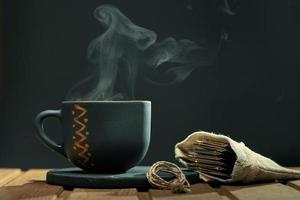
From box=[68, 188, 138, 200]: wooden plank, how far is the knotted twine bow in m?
0.03

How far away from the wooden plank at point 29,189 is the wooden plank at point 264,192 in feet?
0.77

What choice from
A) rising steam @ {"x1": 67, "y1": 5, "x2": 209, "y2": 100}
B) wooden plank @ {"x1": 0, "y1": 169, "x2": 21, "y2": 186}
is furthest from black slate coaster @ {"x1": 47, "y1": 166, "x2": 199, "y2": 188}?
rising steam @ {"x1": 67, "y1": 5, "x2": 209, "y2": 100}

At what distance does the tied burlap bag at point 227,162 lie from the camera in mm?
835

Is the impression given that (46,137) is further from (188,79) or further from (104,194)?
(188,79)

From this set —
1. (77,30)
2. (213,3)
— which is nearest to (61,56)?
(77,30)

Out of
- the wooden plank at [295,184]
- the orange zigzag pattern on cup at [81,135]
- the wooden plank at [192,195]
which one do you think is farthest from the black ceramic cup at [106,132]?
the wooden plank at [295,184]

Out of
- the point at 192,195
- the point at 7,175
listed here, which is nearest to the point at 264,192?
the point at 192,195

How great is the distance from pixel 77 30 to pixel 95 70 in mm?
140

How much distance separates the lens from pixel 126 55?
1743 millimetres

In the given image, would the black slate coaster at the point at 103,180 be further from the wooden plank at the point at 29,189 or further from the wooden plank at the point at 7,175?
the wooden plank at the point at 7,175

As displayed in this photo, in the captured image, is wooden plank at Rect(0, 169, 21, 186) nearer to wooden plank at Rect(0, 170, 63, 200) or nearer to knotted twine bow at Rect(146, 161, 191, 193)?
wooden plank at Rect(0, 170, 63, 200)

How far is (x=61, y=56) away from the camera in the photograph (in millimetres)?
1743

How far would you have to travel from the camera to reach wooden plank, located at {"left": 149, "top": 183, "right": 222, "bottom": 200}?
669mm

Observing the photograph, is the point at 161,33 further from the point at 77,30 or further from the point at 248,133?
the point at 248,133
